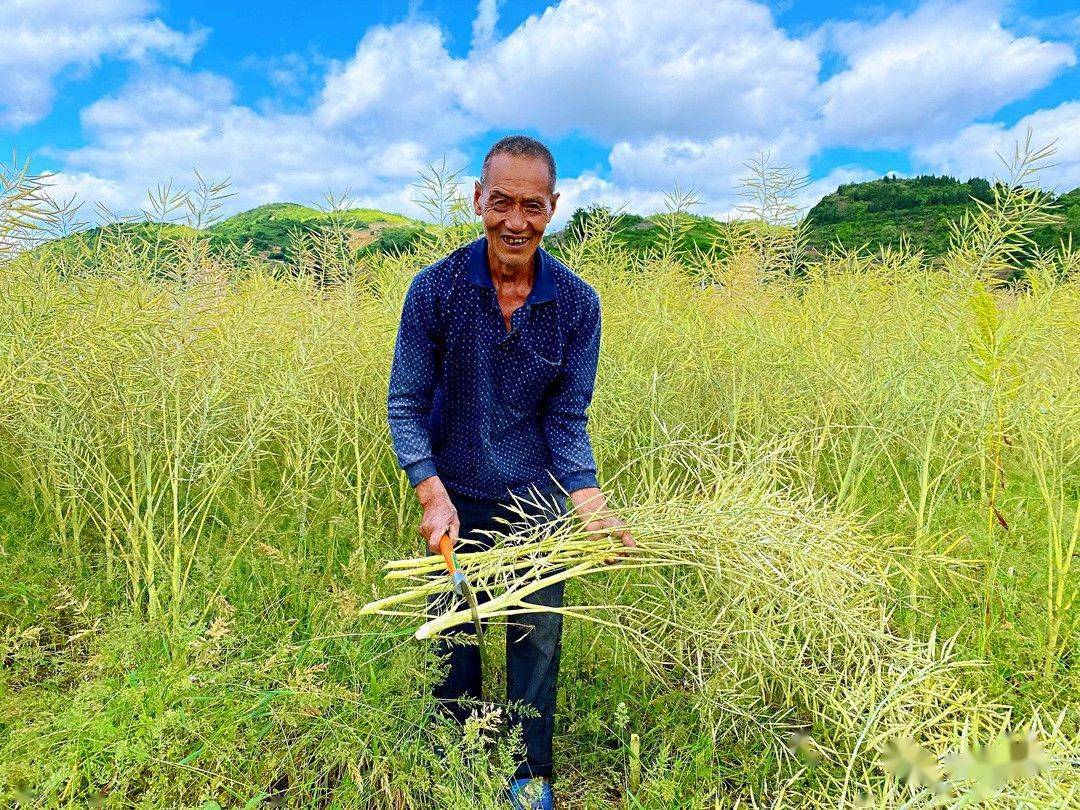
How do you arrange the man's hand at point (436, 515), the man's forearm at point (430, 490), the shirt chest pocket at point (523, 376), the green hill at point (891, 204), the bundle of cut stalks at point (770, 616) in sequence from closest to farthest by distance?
the bundle of cut stalks at point (770, 616), the man's hand at point (436, 515), the man's forearm at point (430, 490), the shirt chest pocket at point (523, 376), the green hill at point (891, 204)

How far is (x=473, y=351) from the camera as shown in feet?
6.56

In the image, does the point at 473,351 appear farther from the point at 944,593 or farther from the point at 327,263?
the point at 944,593

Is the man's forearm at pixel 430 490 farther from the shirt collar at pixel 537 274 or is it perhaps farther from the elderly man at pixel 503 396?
the shirt collar at pixel 537 274

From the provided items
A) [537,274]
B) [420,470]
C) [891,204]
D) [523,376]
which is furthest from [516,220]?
[891,204]

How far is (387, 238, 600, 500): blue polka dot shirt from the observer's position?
199cm

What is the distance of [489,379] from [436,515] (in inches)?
17.0

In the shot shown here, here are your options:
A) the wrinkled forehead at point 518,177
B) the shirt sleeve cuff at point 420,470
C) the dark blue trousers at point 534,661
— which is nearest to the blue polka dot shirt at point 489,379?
the shirt sleeve cuff at point 420,470

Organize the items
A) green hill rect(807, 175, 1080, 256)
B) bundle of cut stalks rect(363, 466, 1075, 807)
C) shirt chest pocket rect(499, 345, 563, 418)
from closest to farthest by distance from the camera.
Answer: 1. bundle of cut stalks rect(363, 466, 1075, 807)
2. shirt chest pocket rect(499, 345, 563, 418)
3. green hill rect(807, 175, 1080, 256)

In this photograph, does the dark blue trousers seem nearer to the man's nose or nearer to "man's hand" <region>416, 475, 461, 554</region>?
"man's hand" <region>416, 475, 461, 554</region>

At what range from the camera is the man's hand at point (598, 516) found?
5.68 ft

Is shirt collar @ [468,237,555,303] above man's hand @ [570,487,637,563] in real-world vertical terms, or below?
above

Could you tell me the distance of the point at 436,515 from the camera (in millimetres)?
1836

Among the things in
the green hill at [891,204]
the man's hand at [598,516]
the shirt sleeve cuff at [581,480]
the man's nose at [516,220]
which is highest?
the green hill at [891,204]

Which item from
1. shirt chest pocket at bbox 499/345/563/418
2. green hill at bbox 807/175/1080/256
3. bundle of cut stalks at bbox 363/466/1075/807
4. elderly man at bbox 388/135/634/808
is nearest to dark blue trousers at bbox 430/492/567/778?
elderly man at bbox 388/135/634/808
